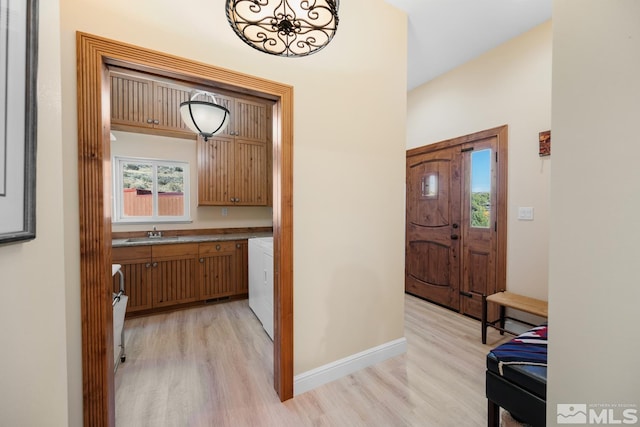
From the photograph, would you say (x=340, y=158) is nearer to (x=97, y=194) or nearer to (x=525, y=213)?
(x=97, y=194)

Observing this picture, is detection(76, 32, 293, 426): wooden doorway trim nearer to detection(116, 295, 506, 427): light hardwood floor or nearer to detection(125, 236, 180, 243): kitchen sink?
detection(116, 295, 506, 427): light hardwood floor

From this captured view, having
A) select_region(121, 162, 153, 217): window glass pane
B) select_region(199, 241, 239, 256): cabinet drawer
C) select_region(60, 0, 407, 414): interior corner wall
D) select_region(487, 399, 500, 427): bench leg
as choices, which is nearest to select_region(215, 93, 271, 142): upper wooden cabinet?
select_region(121, 162, 153, 217): window glass pane

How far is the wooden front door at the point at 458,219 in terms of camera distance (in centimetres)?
269

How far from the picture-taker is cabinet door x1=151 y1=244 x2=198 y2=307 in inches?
118

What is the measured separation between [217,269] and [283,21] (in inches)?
121

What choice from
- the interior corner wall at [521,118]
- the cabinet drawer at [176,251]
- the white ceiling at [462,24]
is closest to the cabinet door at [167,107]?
the cabinet drawer at [176,251]

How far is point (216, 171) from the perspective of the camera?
3459 mm

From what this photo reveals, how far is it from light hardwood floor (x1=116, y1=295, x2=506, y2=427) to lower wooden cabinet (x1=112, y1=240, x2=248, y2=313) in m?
0.40

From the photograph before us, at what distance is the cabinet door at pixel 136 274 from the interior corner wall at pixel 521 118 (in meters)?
4.07

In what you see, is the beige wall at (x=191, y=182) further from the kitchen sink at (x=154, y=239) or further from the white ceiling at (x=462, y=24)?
the white ceiling at (x=462, y=24)

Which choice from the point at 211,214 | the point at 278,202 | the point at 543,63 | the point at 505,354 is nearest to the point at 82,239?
the point at 278,202

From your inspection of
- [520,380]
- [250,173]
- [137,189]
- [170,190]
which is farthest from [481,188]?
[137,189]

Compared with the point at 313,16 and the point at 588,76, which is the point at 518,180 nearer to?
the point at 588,76

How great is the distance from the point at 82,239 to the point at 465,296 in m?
3.50
